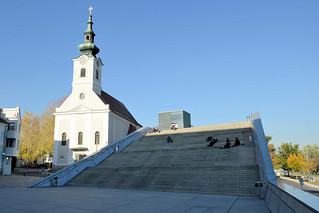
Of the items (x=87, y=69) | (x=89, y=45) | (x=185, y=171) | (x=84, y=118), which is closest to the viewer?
(x=185, y=171)

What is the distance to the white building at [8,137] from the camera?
37.1m

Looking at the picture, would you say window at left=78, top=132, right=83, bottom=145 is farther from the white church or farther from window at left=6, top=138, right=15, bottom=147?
window at left=6, top=138, right=15, bottom=147

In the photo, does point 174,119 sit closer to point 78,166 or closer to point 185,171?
point 78,166

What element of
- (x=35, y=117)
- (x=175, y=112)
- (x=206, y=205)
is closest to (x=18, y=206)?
(x=206, y=205)

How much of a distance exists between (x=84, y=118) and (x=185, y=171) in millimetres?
30520

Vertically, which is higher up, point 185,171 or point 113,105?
point 113,105

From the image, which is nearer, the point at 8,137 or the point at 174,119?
the point at 8,137

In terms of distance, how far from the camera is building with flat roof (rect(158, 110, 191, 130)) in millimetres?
108125

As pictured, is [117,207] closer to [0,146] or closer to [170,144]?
[170,144]

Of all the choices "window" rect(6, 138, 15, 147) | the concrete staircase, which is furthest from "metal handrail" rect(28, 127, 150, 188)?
"window" rect(6, 138, 15, 147)

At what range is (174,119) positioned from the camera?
109375mm

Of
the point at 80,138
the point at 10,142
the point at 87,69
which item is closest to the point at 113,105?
the point at 87,69

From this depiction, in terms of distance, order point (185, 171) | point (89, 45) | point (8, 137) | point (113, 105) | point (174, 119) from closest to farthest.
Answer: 1. point (185, 171)
2. point (8, 137)
3. point (89, 45)
4. point (113, 105)
5. point (174, 119)

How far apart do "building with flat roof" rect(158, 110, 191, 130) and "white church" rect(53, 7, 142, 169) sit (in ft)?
203
